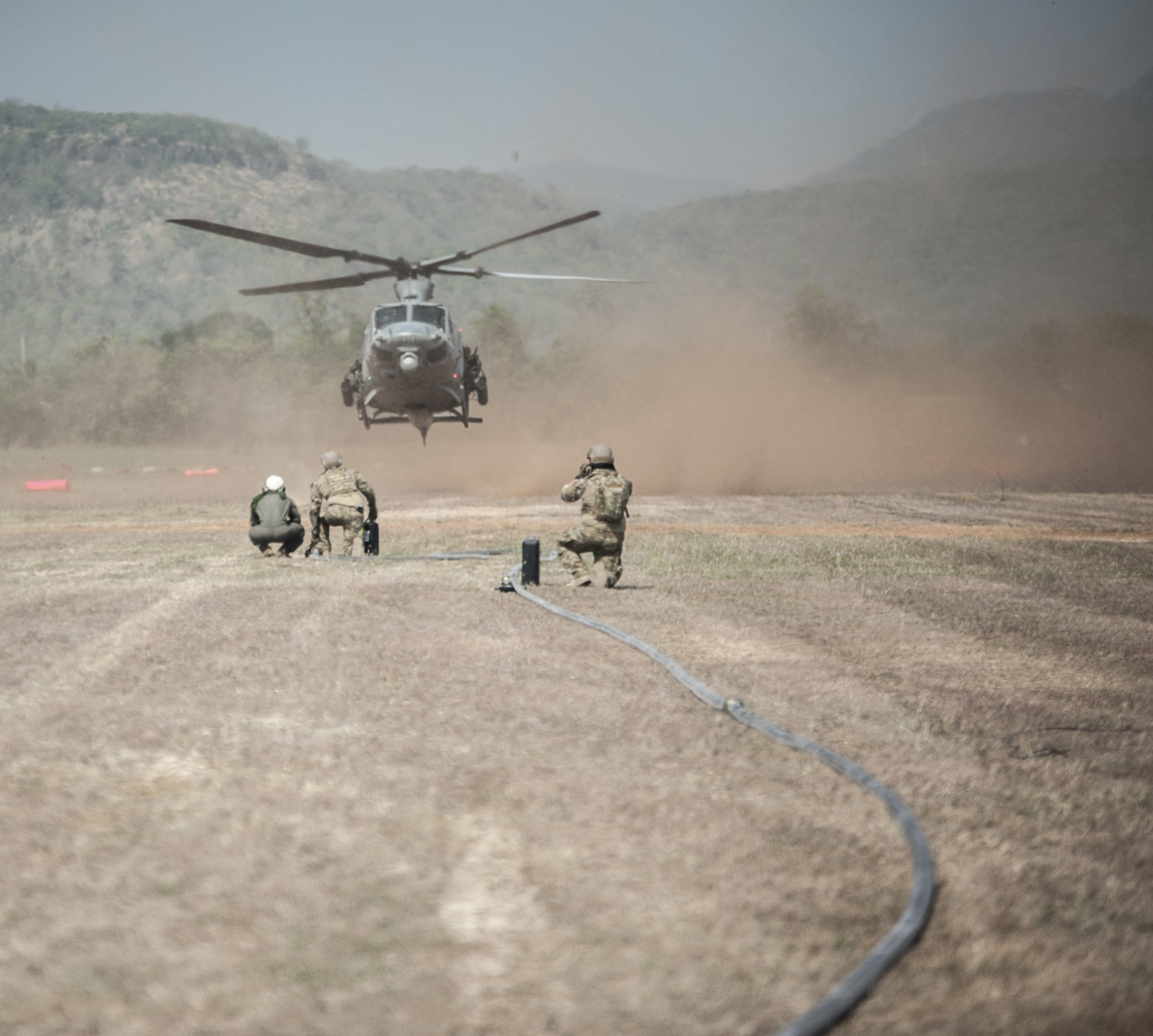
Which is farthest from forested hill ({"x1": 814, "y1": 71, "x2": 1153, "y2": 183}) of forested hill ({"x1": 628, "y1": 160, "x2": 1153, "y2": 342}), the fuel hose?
the fuel hose

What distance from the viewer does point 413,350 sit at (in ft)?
72.4

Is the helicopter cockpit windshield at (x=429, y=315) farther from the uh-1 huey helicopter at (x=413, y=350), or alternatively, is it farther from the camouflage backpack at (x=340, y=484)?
the camouflage backpack at (x=340, y=484)

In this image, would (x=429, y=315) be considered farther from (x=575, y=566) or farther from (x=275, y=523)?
(x=575, y=566)

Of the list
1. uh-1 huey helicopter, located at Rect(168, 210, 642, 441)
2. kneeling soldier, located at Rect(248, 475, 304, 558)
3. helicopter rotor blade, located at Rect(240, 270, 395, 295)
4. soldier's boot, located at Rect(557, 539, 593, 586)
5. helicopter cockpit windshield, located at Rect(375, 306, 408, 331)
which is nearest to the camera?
soldier's boot, located at Rect(557, 539, 593, 586)

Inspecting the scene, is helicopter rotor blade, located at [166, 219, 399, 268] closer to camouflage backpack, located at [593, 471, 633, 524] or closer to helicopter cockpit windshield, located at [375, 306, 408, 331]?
helicopter cockpit windshield, located at [375, 306, 408, 331]

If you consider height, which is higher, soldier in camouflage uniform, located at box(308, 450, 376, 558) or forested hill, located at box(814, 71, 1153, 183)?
forested hill, located at box(814, 71, 1153, 183)

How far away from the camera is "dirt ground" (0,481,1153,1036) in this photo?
351 centimetres

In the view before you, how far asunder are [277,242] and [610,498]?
1034 cm

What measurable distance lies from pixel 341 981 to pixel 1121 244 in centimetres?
7737

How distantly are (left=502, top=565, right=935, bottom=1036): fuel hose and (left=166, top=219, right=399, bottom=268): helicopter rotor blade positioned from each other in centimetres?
1217

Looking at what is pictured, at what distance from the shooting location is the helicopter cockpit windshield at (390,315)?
22453 millimetres

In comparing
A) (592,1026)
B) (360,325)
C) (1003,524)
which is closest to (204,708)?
(592,1026)

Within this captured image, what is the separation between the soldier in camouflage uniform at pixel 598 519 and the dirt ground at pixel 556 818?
4.40ft

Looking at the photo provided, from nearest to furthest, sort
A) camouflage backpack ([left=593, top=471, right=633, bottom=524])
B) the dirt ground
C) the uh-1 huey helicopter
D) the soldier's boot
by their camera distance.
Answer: the dirt ground → camouflage backpack ([left=593, top=471, right=633, bottom=524]) → the soldier's boot → the uh-1 huey helicopter
